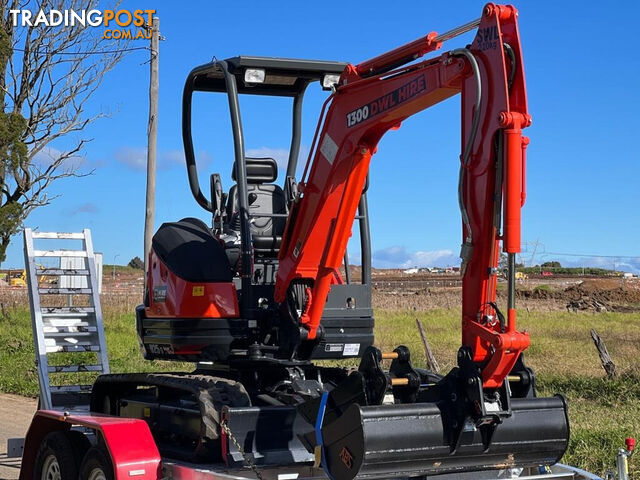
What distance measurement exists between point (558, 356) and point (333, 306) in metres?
12.7

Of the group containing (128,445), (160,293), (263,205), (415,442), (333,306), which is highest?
(263,205)

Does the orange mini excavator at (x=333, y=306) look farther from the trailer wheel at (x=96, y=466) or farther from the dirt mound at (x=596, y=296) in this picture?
the dirt mound at (x=596, y=296)

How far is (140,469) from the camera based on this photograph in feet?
22.2

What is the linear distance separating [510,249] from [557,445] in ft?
5.47

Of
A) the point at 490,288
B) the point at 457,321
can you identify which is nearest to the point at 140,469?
the point at 490,288

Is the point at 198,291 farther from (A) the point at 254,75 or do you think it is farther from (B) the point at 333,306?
(A) the point at 254,75

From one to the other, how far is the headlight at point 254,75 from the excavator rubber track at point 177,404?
8.22 ft

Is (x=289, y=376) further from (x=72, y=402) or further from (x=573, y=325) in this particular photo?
(x=573, y=325)

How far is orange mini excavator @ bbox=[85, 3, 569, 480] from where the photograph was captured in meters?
5.84

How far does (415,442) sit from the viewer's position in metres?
5.86

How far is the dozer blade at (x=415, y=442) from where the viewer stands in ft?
18.8

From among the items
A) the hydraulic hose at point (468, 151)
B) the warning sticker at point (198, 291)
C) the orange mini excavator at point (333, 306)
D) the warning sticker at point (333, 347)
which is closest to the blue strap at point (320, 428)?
the orange mini excavator at point (333, 306)

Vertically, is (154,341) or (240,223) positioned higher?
(240,223)

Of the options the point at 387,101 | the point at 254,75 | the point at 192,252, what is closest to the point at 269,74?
the point at 254,75
